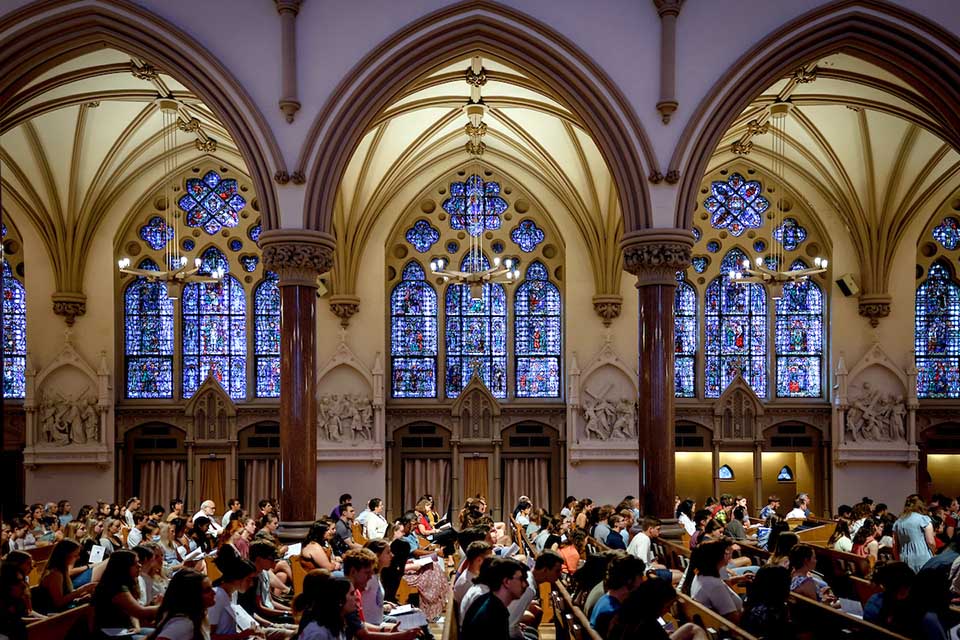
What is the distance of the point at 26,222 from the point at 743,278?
15579 mm

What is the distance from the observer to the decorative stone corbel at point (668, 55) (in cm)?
1285

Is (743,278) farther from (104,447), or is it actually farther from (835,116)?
(104,447)

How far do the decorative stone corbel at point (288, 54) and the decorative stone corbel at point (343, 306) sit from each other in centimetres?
830

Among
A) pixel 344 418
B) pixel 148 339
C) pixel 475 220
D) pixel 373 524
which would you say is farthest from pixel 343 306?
pixel 373 524

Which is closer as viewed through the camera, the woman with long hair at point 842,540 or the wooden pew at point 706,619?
the wooden pew at point 706,619

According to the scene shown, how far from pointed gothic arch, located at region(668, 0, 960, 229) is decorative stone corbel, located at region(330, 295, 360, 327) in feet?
31.8

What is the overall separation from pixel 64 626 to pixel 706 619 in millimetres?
4808

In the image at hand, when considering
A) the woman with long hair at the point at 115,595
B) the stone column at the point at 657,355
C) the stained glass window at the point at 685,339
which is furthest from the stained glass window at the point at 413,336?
the woman with long hair at the point at 115,595

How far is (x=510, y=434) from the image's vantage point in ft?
69.7

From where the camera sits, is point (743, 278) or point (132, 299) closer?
point (743, 278)

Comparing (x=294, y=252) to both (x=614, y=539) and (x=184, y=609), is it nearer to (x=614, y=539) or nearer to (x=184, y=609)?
(x=614, y=539)

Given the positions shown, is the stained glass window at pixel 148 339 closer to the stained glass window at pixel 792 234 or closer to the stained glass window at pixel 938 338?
the stained glass window at pixel 792 234

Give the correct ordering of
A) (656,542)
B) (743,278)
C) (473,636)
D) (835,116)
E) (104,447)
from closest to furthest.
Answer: (473,636) → (656,542) → (743,278) → (835,116) → (104,447)

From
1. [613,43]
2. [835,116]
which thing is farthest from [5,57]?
[835,116]
